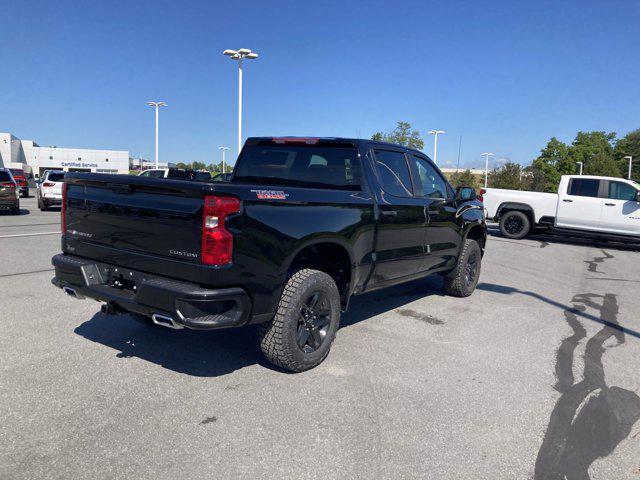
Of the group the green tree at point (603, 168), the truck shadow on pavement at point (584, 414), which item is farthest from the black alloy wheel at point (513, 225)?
the green tree at point (603, 168)

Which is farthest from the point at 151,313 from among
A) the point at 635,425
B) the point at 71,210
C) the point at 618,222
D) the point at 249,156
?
the point at 618,222

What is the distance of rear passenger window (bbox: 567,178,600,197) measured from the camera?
14609 millimetres

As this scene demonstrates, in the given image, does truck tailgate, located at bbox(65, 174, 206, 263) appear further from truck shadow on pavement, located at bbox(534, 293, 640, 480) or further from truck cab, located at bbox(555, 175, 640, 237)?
truck cab, located at bbox(555, 175, 640, 237)

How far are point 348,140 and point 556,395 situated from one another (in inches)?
112

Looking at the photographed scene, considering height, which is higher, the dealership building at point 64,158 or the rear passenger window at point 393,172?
the dealership building at point 64,158

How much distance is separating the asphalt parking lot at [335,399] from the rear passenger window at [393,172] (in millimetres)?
Result: 1467

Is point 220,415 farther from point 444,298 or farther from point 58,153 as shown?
point 58,153

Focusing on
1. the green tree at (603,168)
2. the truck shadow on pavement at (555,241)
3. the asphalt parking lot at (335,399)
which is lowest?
the asphalt parking lot at (335,399)

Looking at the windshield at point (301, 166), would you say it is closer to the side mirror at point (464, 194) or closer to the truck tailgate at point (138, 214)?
the truck tailgate at point (138, 214)

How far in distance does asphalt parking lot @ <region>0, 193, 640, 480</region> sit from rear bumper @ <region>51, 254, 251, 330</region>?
598mm

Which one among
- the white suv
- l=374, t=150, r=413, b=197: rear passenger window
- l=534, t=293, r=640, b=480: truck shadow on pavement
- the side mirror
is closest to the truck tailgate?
l=374, t=150, r=413, b=197: rear passenger window

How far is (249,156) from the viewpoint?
5625 millimetres

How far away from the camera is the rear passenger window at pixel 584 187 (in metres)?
14.6

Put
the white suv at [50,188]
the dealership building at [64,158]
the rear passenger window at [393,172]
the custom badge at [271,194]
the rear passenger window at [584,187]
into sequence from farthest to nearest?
1. the dealership building at [64,158]
2. the white suv at [50,188]
3. the rear passenger window at [584,187]
4. the rear passenger window at [393,172]
5. the custom badge at [271,194]
